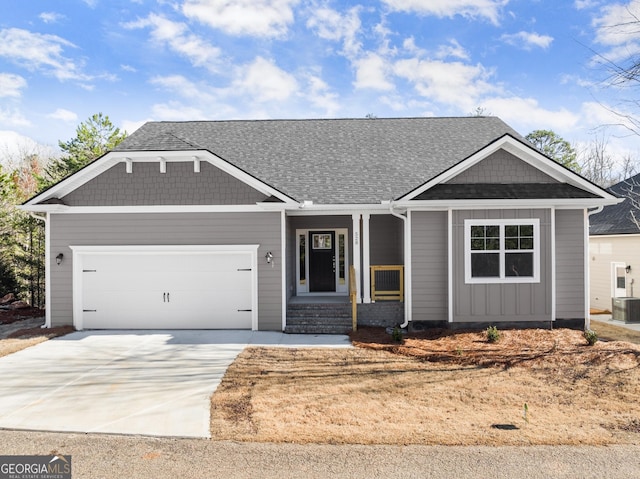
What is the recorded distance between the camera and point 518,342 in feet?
29.5

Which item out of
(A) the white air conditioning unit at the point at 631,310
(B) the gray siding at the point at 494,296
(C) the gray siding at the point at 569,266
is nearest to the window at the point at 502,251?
(B) the gray siding at the point at 494,296

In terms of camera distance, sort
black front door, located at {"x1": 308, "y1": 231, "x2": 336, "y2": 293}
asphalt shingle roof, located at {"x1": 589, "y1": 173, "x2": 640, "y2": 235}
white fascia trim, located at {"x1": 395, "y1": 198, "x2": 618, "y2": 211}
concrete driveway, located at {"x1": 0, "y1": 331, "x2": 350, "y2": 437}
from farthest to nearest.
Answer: asphalt shingle roof, located at {"x1": 589, "y1": 173, "x2": 640, "y2": 235}, black front door, located at {"x1": 308, "y1": 231, "x2": 336, "y2": 293}, white fascia trim, located at {"x1": 395, "y1": 198, "x2": 618, "y2": 211}, concrete driveway, located at {"x1": 0, "y1": 331, "x2": 350, "y2": 437}

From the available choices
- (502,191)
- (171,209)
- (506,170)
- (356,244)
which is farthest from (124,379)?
(506,170)

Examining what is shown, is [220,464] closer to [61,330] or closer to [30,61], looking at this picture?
[61,330]

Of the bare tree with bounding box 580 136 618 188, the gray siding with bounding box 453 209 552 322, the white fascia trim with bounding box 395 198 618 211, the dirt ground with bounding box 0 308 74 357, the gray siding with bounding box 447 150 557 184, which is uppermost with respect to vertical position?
the bare tree with bounding box 580 136 618 188

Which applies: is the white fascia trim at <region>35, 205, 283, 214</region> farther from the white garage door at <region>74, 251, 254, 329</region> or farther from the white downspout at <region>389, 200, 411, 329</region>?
the white downspout at <region>389, 200, 411, 329</region>

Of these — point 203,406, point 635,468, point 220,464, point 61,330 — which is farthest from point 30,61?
point 635,468

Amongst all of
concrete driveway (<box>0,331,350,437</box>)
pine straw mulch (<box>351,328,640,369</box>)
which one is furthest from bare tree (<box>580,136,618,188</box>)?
concrete driveway (<box>0,331,350,437</box>)

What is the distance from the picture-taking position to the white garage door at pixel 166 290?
10.6 meters

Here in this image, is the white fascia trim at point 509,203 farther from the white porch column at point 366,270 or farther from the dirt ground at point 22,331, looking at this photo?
the dirt ground at point 22,331

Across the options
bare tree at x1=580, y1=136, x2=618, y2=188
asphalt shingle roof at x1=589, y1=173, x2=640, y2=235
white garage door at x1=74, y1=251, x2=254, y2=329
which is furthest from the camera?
bare tree at x1=580, y1=136, x2=618, y2=188

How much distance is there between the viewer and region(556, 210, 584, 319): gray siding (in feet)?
32.7

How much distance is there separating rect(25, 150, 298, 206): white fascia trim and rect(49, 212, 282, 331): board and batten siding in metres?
0.60

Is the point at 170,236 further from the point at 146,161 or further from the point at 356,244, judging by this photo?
the point at 356,244
